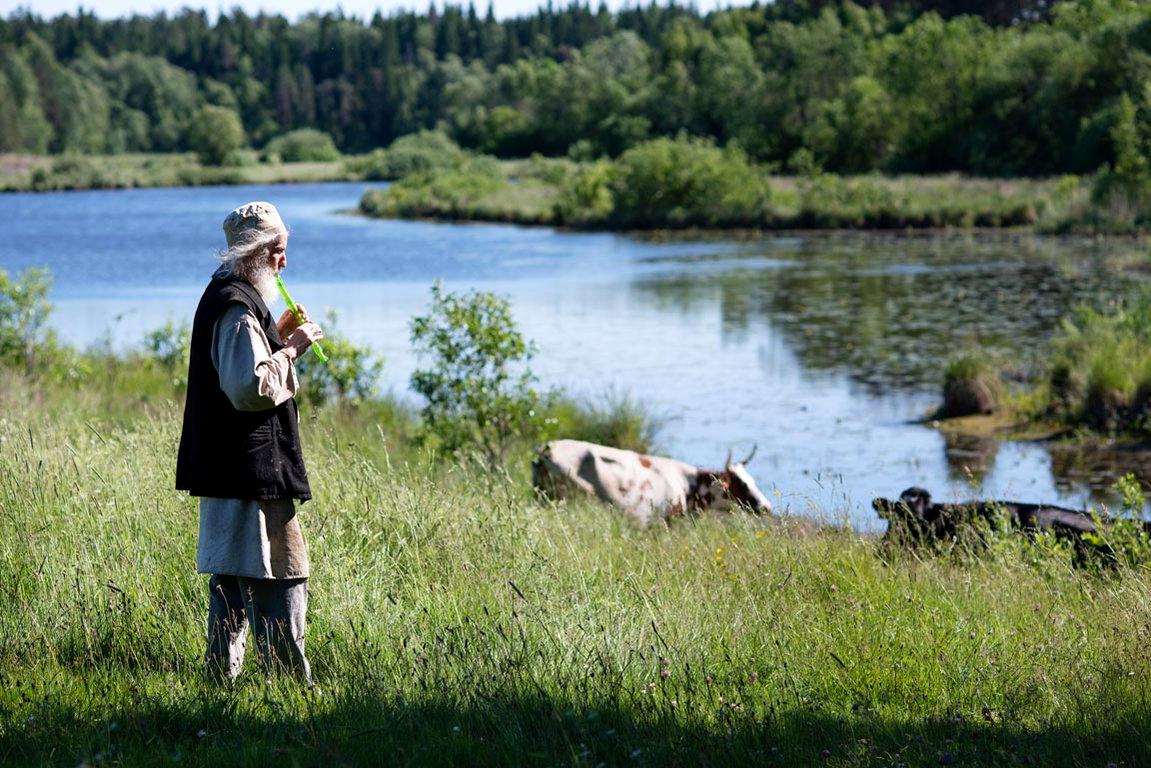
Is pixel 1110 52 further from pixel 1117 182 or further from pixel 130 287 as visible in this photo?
pixel 130 287

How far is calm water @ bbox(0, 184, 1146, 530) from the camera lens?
14.6 m

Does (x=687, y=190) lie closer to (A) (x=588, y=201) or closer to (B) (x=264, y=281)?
(A) (x=588, y=201)

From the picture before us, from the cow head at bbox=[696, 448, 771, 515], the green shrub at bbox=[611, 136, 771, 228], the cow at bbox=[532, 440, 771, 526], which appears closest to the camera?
the cow head at bbox=[696, 448, 771, 515]

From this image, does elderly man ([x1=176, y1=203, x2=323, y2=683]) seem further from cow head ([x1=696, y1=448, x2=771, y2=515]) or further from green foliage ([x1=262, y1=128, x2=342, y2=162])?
green foliage ([x1=262, y1=128, x2=342, y2=162])

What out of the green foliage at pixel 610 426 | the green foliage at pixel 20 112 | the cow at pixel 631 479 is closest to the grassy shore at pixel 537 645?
the cow at pixel 631 479

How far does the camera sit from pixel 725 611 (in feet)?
17.9

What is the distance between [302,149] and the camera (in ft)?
449

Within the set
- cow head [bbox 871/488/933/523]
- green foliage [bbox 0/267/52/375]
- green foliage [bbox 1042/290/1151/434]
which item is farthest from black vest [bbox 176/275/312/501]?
green foliage [bbox 1042/290/1151/434]

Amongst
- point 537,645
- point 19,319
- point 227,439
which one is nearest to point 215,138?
point 19,319

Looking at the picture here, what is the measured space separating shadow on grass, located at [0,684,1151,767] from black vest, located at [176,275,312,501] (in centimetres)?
70

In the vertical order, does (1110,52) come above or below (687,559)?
above

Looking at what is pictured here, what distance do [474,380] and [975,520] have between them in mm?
5331

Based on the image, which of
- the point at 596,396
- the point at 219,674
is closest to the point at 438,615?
the point at 219,674

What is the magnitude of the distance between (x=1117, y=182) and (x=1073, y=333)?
25160 mm
